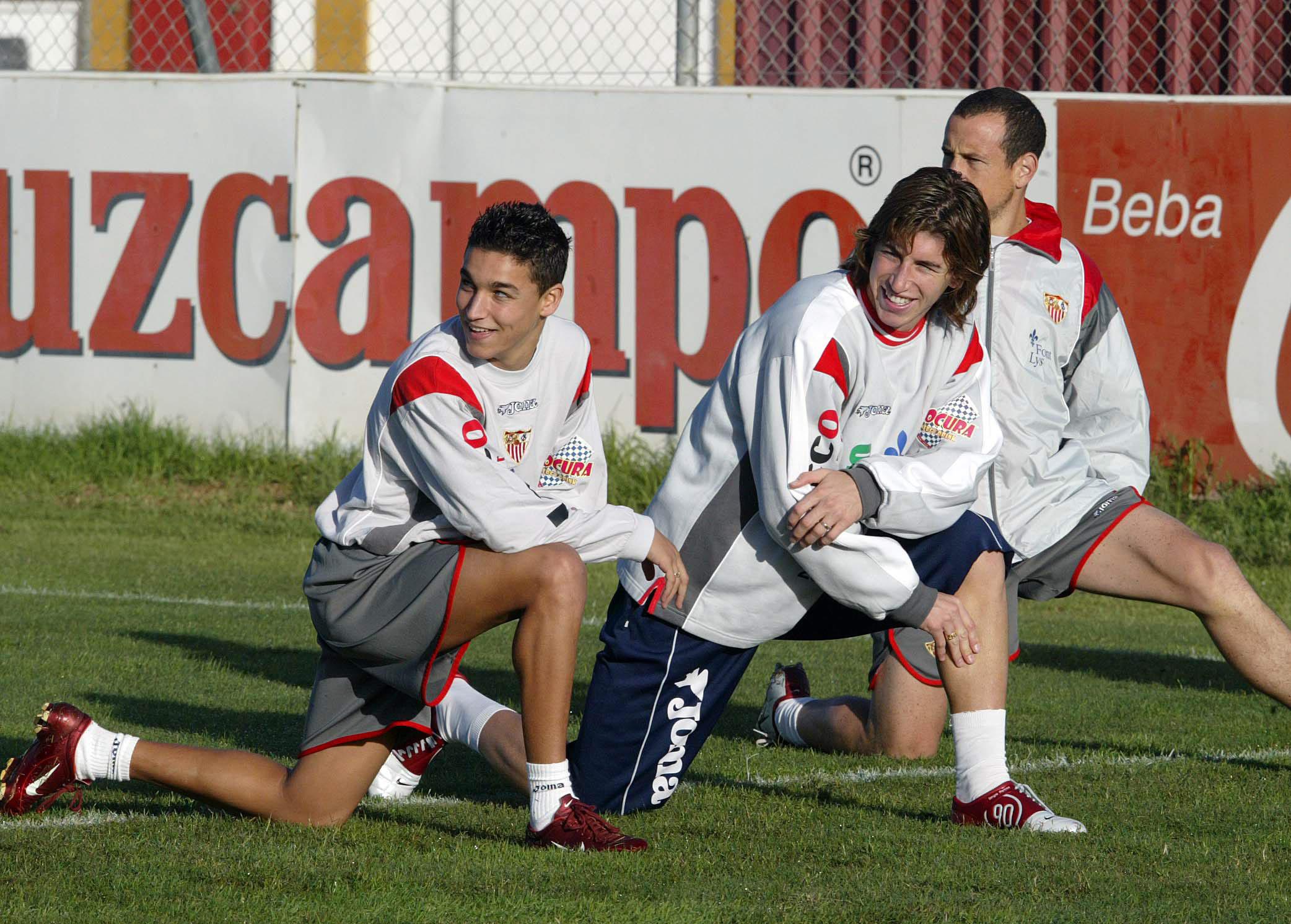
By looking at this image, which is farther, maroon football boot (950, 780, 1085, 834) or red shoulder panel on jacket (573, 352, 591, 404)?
Result: red shoulder panel on jacket (573, 352, 591, 404)

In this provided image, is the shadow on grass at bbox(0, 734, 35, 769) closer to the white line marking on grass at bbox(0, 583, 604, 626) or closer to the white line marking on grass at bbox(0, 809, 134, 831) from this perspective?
the white line marking on grass at bbox(0, 809, 134, 831)

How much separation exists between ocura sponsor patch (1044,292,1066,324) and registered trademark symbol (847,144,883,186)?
16.3 ft

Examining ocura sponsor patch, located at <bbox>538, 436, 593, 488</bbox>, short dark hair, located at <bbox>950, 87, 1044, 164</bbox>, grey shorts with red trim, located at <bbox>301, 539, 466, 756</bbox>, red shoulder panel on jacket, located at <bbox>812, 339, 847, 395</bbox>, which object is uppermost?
short dark hair, located at <bbox>950, 87, 1044, 164</bbox>

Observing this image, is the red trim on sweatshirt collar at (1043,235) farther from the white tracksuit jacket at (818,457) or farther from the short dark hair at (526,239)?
the short dark hair at (526,239)

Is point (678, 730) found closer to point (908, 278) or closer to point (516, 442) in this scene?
point (516, 442)

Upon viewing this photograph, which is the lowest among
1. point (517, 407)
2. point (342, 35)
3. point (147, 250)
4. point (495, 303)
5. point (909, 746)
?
point (909, 746)

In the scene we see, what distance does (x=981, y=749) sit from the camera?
435 cm

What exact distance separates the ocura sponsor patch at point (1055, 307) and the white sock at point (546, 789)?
6.90 feet

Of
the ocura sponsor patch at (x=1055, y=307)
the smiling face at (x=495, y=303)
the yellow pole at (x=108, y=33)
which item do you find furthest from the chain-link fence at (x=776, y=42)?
the smiling face at (x=495, y=303)

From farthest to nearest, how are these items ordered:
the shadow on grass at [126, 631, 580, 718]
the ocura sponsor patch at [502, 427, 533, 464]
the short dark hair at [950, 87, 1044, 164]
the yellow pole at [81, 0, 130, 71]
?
1. the yellow pole at [81, 0, 130, 71]
2. the shadow on grass at [126, 631, 580, 718]
3. the short dark hair at [950, 87, 1044, 164]
4. the ocura sponsor patch at [502, 427, 533, 464]

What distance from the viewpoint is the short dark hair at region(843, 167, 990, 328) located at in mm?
4250

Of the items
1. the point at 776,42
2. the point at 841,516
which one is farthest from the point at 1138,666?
the point at 776,42

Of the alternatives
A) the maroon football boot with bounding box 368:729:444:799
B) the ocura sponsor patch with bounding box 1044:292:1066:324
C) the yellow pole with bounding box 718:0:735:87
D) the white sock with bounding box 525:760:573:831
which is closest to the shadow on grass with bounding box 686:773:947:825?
the maroon football boot with bounding box 368:729:444:799

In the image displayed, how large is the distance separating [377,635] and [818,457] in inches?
44.8
